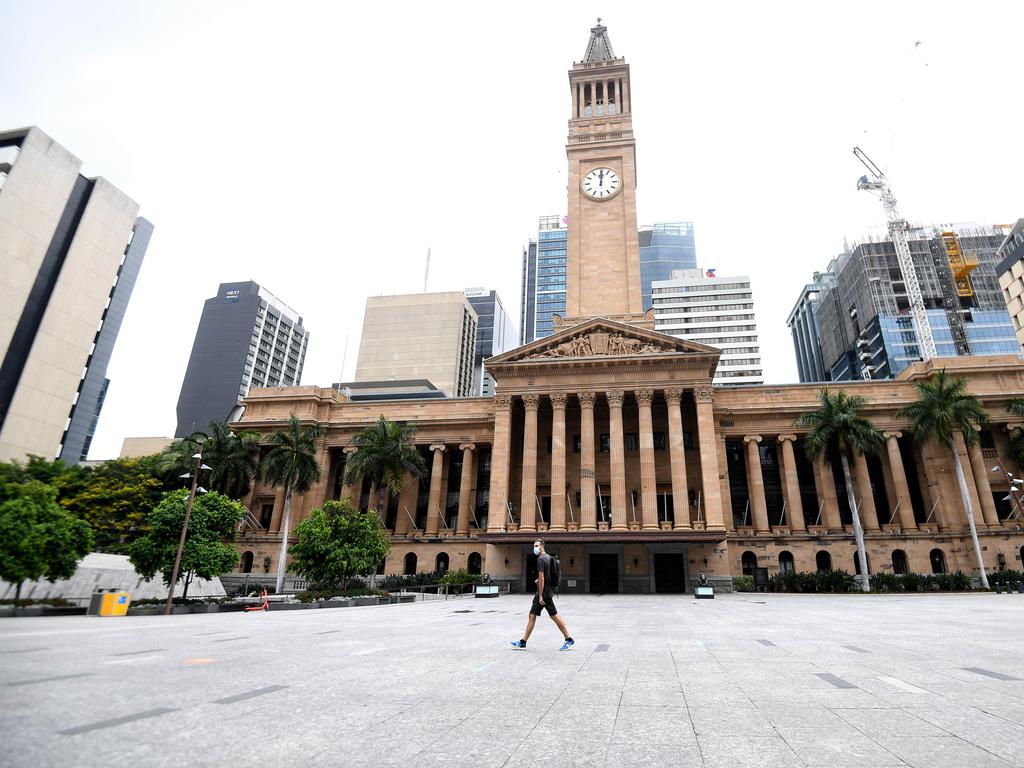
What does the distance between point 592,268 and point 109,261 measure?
4471 cm

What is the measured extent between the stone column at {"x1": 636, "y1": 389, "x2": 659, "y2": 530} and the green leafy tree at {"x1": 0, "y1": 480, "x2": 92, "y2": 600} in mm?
36715

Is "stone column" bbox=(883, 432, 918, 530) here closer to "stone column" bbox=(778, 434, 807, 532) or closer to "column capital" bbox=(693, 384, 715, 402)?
"stone column" bbox=(778, 434, 807, 532)

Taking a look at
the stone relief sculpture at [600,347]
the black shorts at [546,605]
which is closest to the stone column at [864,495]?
the stone relief sculpture at [600,347]

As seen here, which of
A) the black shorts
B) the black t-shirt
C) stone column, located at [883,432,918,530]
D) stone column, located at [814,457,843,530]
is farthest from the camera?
stone column, located at [814,457,843,530]

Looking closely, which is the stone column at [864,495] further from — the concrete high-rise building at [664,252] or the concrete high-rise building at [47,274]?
the concrete high-rise building at [664,252]

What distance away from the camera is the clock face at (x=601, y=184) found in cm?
6341

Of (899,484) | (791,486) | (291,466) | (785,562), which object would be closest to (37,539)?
(291,466)

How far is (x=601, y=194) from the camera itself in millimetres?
63562

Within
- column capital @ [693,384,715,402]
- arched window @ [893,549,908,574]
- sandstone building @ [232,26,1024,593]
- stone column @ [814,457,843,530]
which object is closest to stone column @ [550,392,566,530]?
sandstone building @ [232,26,1024,593]

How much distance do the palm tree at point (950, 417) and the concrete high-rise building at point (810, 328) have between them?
121 meters

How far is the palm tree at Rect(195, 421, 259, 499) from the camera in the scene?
51500 millimetres

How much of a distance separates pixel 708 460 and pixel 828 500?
42.7ft

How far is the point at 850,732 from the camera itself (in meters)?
5.44

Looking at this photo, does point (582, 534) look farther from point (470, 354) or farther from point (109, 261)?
point (470, 354)
